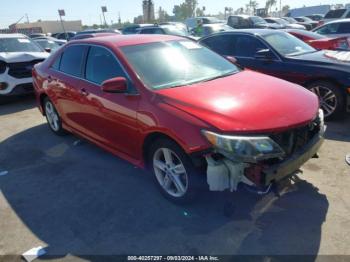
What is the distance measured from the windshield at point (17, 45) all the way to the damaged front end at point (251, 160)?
795 centimetres

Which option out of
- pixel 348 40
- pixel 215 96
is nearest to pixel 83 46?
pixel 215 96

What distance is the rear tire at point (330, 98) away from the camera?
17.8 feet

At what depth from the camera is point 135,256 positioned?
279 cm

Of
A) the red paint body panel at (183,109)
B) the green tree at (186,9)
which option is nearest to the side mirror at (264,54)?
the red paint body panel at (183,109)

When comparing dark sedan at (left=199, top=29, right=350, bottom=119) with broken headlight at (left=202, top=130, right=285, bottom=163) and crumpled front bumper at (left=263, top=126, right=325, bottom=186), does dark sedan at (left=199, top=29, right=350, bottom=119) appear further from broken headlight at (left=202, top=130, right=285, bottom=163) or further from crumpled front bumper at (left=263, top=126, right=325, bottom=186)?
broken headlight at (left=202, top=130, right=285, bottom=163)

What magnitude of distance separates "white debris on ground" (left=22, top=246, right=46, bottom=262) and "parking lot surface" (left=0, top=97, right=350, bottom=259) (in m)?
0.05

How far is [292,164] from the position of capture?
9.39 feet

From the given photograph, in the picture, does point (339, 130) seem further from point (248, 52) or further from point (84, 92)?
point (84, 92)

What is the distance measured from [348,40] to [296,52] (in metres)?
2.95

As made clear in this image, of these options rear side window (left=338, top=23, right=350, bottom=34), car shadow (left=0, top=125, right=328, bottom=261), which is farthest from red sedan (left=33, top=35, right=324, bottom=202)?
rear side window (left=338, top=23, right=350, bottom=34)

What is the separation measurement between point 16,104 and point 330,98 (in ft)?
24.2

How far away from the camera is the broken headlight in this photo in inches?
105

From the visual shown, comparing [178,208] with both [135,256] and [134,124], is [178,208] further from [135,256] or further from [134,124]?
[134,124]

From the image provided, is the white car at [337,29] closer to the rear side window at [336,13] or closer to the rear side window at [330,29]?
the rear side window at [330,29]
